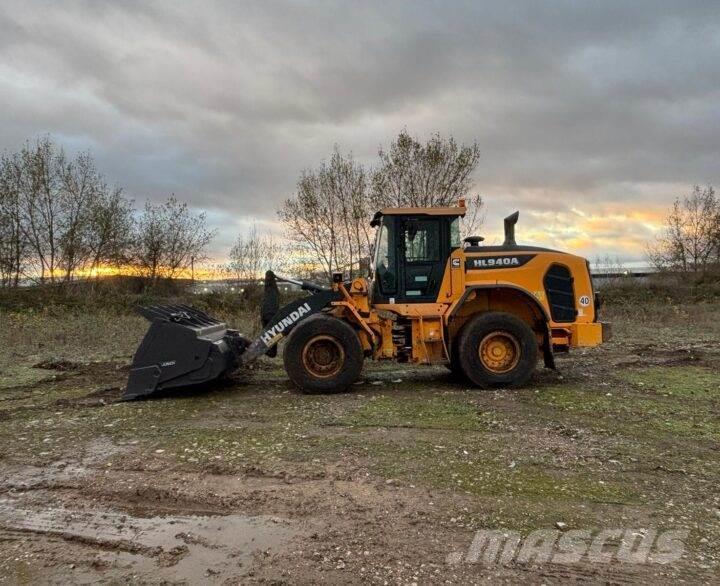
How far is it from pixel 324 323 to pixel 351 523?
4.15m

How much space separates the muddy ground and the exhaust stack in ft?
6.94

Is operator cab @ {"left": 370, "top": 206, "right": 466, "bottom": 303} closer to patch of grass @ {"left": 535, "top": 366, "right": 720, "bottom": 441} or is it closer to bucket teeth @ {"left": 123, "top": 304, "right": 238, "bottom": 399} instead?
patch of grass @ {"left": 535, "top": 366, "right": 720, "bottom": 441}

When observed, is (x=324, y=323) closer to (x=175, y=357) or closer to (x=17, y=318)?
(x=175, y=357)

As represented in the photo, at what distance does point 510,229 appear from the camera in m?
8.54

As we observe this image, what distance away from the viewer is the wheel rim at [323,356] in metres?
7.55

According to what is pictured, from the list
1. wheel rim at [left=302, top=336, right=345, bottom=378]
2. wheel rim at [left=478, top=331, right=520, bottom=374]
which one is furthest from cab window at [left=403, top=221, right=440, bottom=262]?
wheel rim at [left=302, top=336, right=345, bottom=378]

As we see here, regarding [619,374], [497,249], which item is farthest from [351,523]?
[619,374]

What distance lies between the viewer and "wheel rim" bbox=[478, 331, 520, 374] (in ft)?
25.6

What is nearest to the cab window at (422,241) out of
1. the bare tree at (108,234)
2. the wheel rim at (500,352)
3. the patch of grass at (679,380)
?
the wheel rim at (500,352)

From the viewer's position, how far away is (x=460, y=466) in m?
4.53

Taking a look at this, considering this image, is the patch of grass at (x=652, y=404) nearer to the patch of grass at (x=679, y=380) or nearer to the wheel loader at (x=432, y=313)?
the patch of grass at (x=679, y=380)
